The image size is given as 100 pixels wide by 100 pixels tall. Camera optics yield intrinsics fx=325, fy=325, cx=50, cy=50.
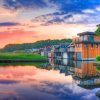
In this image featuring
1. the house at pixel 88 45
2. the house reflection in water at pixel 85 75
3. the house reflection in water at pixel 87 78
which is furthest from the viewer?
the house at pixel 88 45

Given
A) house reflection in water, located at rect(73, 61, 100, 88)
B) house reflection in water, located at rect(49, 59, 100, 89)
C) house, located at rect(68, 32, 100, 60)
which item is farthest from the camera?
A: house, located at rect(68, 32, 100, 60)

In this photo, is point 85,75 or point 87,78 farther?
point 85,75

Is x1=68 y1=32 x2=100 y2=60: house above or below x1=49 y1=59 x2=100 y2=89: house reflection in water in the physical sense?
above

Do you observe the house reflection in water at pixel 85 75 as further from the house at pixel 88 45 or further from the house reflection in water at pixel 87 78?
the house at pixel 88 45

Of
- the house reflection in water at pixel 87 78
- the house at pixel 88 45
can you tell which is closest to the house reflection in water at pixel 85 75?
the house reflection in water at pixel 87 78

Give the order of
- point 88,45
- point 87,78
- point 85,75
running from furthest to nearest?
point 88,45
point 85,75
point 87,78

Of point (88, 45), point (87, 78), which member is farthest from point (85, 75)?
point (88, 45)

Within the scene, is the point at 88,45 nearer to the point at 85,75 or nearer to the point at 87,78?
the point at 85,75

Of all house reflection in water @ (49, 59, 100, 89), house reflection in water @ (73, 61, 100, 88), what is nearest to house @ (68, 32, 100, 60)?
house reflection in water @ (49, 59, 100, 89)

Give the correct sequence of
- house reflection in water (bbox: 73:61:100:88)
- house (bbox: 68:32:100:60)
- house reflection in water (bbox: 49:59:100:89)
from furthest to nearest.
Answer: house (bbox: 68:32:100:60) < house reflection in water (bbox: 49:59:100:89) < house reflection in water (bbox: 73:61:100:88)

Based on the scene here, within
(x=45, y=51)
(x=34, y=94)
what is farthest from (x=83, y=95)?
(x=45, y=51)

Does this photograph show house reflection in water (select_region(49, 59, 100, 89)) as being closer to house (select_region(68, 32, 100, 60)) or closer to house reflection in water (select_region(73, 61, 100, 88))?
house reflection in water (select_region(73, 61, 100, 88))

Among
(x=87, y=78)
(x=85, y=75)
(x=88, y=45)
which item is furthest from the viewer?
(x=88, y=45)

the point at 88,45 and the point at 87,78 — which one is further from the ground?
the point at 88,45
